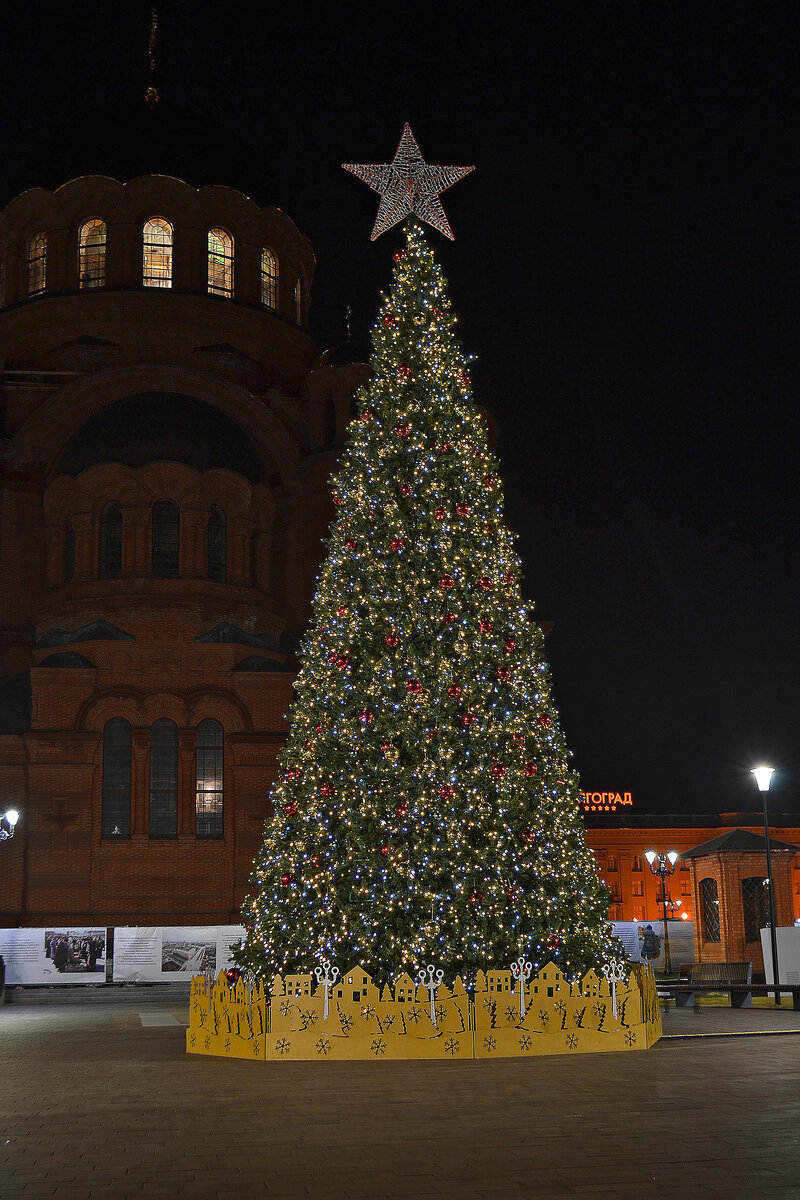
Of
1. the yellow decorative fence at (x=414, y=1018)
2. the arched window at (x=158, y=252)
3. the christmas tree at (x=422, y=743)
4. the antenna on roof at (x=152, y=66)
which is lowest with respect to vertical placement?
the yellow decorative fence at (x=414, y=1018)

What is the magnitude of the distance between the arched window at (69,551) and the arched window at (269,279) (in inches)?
465

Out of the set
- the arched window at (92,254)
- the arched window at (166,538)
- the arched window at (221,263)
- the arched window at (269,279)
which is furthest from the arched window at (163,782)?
the arched window at (269,279)

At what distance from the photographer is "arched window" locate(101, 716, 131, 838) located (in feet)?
109

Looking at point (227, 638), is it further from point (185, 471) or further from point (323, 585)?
point (323, 585)

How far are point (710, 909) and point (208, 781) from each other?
17.7m

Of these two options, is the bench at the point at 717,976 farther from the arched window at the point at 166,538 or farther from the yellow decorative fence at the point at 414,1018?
the arched window at the point at 166,538

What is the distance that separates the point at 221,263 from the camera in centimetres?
4281

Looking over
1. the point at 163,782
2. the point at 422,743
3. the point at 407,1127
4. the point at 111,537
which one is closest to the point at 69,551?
the point at 111,537

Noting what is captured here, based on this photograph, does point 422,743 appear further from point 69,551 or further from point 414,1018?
point 69,551

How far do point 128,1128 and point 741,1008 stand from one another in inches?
568

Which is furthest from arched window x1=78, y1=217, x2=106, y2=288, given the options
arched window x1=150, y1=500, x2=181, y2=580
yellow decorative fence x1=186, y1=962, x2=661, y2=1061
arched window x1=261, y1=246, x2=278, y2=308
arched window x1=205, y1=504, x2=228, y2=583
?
yellow decorative fence x1=186, y1=962, x2=661, y2=1061

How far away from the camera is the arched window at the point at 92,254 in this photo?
137 ft

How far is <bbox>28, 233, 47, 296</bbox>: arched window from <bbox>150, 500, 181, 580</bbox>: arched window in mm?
10947

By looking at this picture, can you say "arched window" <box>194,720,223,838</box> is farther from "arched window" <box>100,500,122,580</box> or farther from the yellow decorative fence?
the yellow decorative fence
